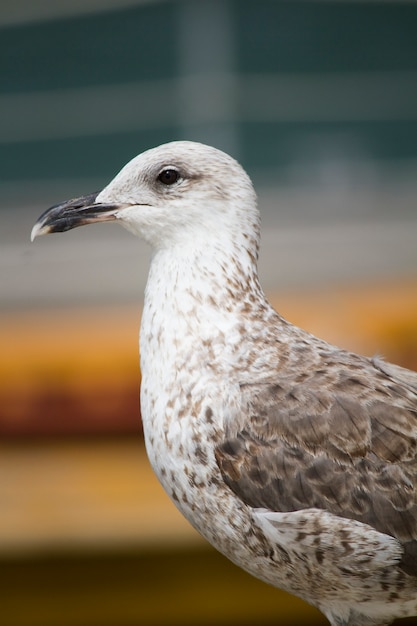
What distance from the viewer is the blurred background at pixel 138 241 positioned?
317 cm

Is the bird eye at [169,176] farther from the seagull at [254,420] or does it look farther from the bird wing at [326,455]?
the bird wing at [326,455]

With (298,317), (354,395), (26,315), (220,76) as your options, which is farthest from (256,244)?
(220,76)

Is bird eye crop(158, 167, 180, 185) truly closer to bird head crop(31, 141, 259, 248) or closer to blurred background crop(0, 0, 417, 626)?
bird head crop(31, 141, 259, 248)

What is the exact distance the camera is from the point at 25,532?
3.15 metres

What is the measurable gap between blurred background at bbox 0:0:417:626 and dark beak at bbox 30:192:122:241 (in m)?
1.27

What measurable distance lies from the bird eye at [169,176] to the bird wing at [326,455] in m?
0.44

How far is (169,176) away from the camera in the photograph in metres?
1.97

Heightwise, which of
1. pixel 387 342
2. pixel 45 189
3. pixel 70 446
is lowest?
pixel 70 446

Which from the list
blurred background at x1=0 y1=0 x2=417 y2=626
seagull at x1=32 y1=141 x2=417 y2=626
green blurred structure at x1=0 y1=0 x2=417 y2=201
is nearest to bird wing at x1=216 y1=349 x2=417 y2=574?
seagull at x1=32 y1=141 x2=417 y2=626

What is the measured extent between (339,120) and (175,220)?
2727 mm

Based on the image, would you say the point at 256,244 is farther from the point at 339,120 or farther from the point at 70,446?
the point at 339,120

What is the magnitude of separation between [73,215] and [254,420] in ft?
1.79

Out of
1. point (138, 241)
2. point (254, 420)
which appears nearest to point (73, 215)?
point (254, 420)

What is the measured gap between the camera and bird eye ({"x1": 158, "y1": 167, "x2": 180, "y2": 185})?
1.97 meters
